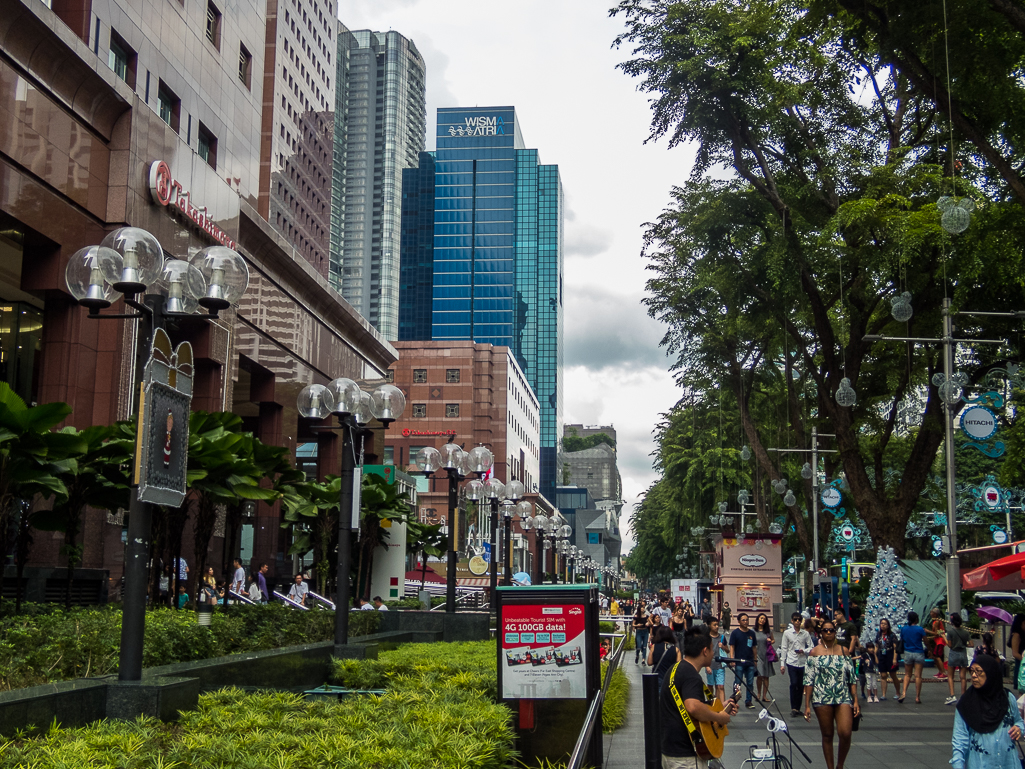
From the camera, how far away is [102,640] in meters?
10.1

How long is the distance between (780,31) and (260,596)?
19.0m

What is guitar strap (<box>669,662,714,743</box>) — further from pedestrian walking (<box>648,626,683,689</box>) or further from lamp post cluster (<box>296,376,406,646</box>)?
lamp post cluster (<box>296,376,406,646</box>)

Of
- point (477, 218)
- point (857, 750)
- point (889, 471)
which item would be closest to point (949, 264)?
point (857, 750)

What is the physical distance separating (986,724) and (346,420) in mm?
9514

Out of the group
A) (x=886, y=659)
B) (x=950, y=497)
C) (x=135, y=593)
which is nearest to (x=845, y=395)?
(x=950, y=497)

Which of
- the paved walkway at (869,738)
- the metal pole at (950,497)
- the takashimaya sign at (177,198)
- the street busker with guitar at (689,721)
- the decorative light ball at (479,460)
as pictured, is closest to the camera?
the street busker with guitar at (689,721)

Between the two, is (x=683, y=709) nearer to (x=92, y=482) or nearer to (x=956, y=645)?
(x=92, y=482)

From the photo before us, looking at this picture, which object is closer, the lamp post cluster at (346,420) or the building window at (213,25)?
the lamp post cluster at (346,420)

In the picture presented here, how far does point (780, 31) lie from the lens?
25266 millimetres

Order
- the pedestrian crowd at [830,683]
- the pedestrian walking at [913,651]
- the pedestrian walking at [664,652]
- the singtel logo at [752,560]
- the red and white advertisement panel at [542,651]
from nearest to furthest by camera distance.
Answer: the pedestrian crowd at [830,683] < the red and white advertisement panel at [542,651] < the pedestrian walking at [664,652] < the pedestrian walking at [913,651] < the singtel logo at [752,560]

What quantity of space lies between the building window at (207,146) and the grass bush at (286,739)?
2756 cm

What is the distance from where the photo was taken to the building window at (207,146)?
3372cm

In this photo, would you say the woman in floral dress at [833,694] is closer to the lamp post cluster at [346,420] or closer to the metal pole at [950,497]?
the lamp post cluster at [346,420]

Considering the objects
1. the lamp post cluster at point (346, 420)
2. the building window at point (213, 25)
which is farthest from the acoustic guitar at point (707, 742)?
the building window at point (213, 25)
